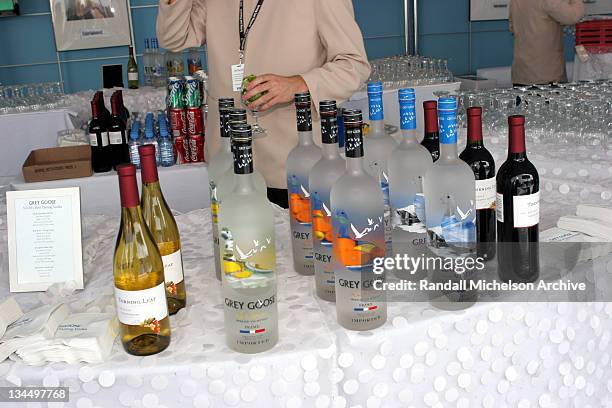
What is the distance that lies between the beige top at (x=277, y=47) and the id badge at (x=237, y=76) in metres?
0.03

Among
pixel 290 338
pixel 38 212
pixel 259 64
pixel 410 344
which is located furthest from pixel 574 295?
pixel 259 64

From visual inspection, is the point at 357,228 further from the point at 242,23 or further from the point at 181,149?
the point at 181,149

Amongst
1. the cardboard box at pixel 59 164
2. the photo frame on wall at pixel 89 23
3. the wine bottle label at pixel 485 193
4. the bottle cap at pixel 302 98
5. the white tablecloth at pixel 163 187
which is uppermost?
the photo frame on wall at pixel 89 23

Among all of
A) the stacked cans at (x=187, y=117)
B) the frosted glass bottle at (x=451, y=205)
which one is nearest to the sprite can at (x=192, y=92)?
the stacked cans at (x=187, y=117)

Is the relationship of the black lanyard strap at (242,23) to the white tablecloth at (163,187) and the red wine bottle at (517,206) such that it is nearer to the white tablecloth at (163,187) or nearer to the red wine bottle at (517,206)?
the white tablecloth at (163,187)

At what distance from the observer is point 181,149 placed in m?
2.68

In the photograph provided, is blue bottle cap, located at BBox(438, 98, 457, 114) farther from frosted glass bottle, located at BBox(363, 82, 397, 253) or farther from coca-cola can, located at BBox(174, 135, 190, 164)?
coca-cola can, located at BBox(174, 135, 190, 164)

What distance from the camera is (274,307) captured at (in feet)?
3.14

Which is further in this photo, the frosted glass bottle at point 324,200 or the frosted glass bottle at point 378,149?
the frosted glass bottle at point 378,149

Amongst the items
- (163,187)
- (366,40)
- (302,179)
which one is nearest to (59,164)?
(163,187)

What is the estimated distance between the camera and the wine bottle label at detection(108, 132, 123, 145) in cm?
260

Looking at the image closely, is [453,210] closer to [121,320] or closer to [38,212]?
[121,320]

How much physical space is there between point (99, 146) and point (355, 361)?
74.7 inches

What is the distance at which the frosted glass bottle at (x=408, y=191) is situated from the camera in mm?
1132
